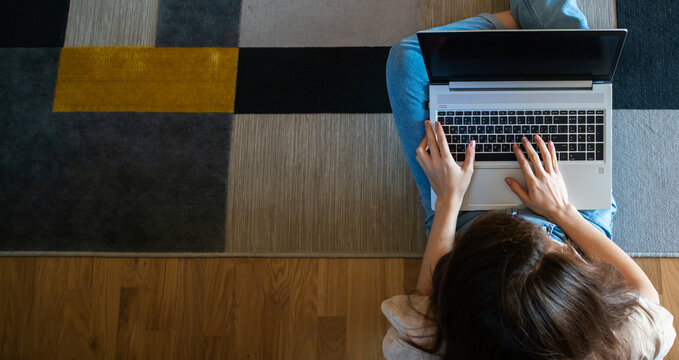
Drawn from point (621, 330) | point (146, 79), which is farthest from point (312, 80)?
point (621, 330)

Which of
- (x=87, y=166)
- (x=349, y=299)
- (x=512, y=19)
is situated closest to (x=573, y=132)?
(x=512, y=19)

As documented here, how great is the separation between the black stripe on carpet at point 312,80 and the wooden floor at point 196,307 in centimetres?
42

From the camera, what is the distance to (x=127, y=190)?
1212 millimetres

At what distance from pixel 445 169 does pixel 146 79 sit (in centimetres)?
88

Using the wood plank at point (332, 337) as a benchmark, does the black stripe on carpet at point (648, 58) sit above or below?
above

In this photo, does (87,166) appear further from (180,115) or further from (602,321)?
(602,321)

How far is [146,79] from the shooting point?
1237 millimetres

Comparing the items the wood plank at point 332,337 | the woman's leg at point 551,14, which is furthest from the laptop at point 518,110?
the wood plank at point 332,337

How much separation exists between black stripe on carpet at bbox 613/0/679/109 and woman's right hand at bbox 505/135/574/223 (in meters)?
0.42

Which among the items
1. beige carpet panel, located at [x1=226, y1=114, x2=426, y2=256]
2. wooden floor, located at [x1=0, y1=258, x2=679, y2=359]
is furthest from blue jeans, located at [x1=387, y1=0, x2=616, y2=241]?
wooden floor, located at [x1=0, y1=258, x2=679, y2=359]

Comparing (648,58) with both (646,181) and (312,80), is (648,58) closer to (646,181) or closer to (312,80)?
(646,181)

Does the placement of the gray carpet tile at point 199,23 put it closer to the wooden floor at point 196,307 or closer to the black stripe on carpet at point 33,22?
the black stripe on carpet at point 33,22

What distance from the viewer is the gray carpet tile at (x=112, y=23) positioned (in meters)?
1.25

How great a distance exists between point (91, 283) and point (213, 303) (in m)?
0.34
